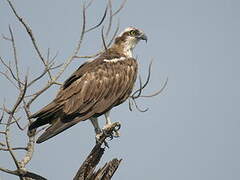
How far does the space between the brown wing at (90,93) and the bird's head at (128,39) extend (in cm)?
56

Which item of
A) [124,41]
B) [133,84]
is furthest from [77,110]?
[124,41]

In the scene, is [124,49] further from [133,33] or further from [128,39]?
[133,33]

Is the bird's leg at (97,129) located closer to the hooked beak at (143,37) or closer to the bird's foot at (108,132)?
the bird's foot at (108,132)

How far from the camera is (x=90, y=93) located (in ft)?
28.9

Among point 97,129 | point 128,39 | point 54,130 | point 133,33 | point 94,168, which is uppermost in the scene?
point 133,33

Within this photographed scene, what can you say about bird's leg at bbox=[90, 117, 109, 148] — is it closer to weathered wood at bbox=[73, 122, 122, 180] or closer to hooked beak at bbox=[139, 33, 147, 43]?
weathered wood at bbox=[73, 122, 122, 180]

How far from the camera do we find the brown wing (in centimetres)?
803

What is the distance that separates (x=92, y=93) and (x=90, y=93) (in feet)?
0.17

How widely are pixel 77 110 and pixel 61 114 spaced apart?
1.13ft

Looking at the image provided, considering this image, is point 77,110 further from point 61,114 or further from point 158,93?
point 158,93

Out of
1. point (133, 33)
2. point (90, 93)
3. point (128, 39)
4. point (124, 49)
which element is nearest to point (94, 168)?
point (90, 93)

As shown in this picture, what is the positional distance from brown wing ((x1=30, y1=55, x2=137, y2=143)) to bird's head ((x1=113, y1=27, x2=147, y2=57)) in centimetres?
56

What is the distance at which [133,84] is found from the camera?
9625mm

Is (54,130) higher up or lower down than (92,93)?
lower down
